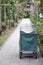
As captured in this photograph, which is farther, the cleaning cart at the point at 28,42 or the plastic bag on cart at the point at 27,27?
the plastic bag on cart at the point at 27,27

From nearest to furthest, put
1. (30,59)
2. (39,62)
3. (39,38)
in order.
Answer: (39,62)
(30,59)
(39,38)

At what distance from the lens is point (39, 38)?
45.0ft

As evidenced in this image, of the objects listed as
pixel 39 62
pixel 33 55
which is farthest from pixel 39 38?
pixel 39 62

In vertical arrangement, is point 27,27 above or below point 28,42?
below

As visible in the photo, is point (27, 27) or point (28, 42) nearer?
point (28, 42)

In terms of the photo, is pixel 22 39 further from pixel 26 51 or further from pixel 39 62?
pixel 39 62

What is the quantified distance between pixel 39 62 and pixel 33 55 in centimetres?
119

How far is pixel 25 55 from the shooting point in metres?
13.4

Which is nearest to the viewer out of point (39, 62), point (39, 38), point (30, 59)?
point (39, 62)

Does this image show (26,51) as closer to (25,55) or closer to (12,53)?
(25,55)

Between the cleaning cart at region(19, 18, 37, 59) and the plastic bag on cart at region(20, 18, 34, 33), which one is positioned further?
the plastic bag on cart at region(20, 18, 34, 33)

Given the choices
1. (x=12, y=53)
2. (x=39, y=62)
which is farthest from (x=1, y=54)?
(x=39, y=62)

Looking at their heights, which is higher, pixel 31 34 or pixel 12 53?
pixel 31 34

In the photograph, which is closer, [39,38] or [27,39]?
[27,39]
